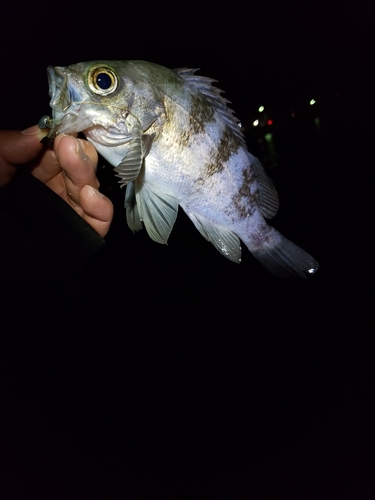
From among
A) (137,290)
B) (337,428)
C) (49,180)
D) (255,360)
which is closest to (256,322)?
(255,360)

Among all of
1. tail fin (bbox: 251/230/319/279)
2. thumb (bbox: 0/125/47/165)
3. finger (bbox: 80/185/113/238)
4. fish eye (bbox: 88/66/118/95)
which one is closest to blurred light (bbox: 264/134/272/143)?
tail fin (bbox: 251/230/319/279)

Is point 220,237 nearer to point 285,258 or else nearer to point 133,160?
point 285,258

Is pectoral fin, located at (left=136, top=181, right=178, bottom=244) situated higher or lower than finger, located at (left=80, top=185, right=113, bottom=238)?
higher

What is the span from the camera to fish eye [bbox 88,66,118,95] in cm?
148

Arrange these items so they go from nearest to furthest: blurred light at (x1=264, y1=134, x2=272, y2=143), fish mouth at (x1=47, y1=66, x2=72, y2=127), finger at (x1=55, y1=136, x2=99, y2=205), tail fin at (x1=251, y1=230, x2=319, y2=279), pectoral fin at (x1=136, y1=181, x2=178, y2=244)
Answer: fish mouth at (x1=47, y1=66, x2=72, y2=127), finger at (x1=55, y1=136, x2=99, y2=205), pectoral fin at (x1=136, y1=181, x2=178, y2=244), tail fin at (x1=251, y1=230, x2=319, y2=279), blurred light at (x1=264, y1=134, x2=272, y2=143)

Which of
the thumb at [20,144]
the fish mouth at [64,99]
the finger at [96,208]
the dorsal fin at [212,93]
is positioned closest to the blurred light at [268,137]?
the dorsal fin at [212,93]

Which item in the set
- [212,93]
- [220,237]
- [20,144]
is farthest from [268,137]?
[20,144]

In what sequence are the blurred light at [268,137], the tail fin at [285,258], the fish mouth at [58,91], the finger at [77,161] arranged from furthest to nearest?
the blurred light at [268,137]
the tail fin at [285,258]
the finger at [77,161]
the fish mouth at [58,91]

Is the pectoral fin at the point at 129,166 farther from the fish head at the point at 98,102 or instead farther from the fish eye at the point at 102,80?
the fish eye at the point at 102,80

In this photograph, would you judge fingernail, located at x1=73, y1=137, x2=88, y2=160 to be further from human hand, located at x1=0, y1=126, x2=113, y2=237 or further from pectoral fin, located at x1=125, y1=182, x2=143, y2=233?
pectoral fin, located at x1=125, y1=182, x2=143, y2=233

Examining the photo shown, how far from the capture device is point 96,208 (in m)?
2.11

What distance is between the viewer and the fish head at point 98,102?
1.47 meters

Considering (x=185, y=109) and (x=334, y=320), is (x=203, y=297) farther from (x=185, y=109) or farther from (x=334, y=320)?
(x=185, y=109)

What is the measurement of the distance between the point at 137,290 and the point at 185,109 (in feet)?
18.4
